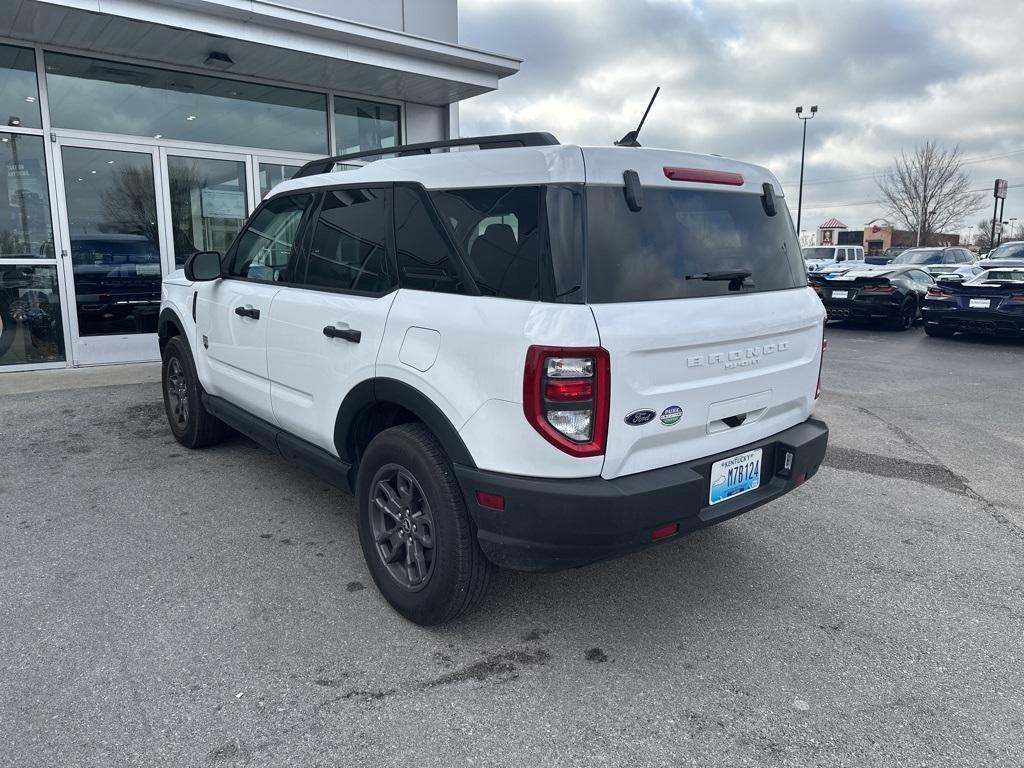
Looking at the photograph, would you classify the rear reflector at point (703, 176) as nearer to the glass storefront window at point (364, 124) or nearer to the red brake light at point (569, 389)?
the red brake light at point (569, 389)

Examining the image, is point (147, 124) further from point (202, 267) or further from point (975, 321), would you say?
point (975, 321)

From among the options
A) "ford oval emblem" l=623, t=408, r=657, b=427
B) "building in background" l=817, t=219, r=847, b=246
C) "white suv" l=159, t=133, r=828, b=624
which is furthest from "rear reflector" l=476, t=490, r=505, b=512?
"building in background" l=817, t=219, r=847, b=246

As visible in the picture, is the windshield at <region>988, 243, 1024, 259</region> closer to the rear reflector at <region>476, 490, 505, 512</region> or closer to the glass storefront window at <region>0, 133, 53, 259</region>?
the rear reflector at <region>476, 490, 505, 512</region>

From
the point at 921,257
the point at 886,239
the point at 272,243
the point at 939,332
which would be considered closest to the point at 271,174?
the point at 272,243

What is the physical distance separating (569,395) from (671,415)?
448 millimetres

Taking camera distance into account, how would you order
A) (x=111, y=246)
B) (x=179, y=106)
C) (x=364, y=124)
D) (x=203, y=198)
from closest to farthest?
(x=111, y=246) → (x=179, y=106) → (x=203, y=198) → (x=364, y=124)

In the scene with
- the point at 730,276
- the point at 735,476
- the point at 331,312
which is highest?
the point at 730,276

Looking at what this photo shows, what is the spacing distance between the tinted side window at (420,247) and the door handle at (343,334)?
1.04ft

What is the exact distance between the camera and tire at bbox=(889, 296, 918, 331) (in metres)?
13.3

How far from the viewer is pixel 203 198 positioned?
9.11 meters

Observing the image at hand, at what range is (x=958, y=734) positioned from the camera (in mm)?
2334

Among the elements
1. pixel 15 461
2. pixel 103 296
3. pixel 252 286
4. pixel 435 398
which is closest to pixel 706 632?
pixel 435 398

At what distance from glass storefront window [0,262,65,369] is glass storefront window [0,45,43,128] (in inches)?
63.4

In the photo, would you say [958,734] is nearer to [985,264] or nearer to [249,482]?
[249,482]
